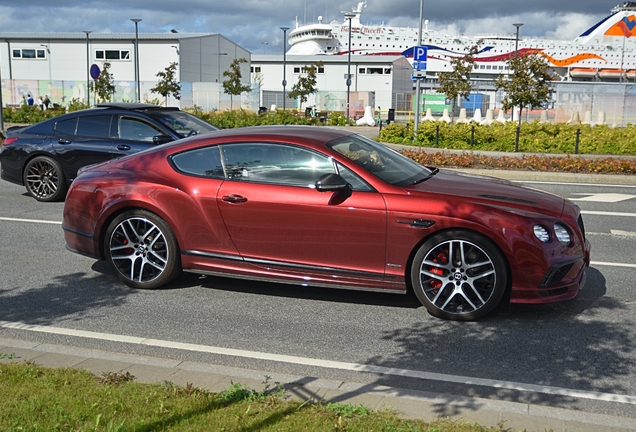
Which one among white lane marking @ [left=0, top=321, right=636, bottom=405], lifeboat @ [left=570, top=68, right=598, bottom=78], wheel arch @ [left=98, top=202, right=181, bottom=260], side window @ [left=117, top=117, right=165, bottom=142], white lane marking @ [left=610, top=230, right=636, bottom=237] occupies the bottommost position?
white lane marking @ [left=0, top=321, right=636, bottom=405]

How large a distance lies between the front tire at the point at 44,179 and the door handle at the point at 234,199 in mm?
6223

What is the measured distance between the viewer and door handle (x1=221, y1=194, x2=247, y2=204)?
20.1 ft

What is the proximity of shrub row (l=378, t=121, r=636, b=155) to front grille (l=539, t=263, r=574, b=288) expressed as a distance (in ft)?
52.3

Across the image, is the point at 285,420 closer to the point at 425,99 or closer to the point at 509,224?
the point at 509,224

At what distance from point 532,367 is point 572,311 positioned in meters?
1.43

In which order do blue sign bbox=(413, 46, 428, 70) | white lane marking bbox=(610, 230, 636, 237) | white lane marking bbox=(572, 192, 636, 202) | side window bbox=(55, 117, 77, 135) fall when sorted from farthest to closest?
1. blue sign bbox=(413, 46, 428, 70)
2. white lane marking bbox=(572, 192, 636, 202)
3. side window bbox=(55, 117, 77, 135)
4. white lane marking bbox=(610, 230, 636, 237)

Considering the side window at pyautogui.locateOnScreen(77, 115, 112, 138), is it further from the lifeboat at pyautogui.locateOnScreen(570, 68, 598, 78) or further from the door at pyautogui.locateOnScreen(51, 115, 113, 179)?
the lifeboat at pyautogui.locateOnScreen(570, 68, 598, 78)

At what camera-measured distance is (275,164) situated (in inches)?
245

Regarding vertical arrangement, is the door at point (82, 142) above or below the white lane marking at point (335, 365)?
above

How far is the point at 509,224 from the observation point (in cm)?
551

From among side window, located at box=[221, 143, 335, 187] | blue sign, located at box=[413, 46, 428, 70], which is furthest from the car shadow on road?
blue sign, located at box=[413, 46, 428, 70]

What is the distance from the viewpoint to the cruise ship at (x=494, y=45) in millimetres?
92812

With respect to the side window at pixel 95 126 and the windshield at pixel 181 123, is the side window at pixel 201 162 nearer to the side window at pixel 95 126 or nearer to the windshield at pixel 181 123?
the windshield at pixel 181 123

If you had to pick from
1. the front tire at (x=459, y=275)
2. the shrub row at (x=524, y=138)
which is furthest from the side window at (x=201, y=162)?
the shrub row at (x=524, y=138)
